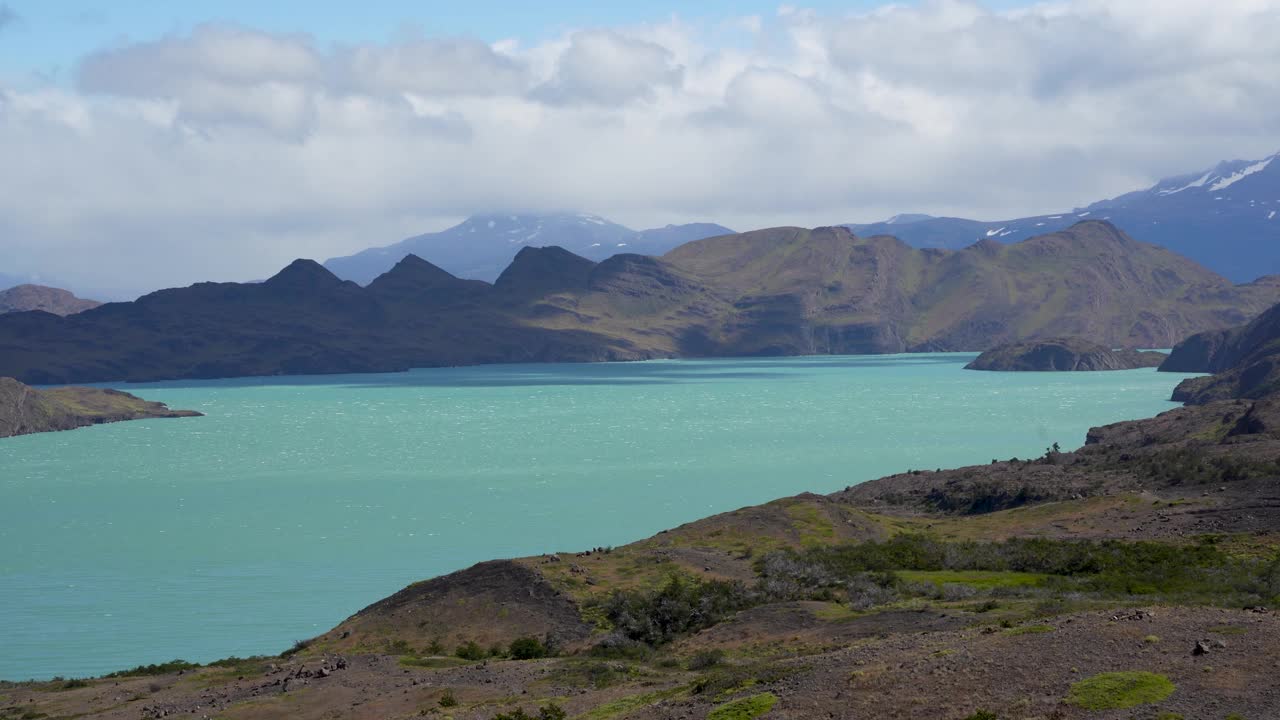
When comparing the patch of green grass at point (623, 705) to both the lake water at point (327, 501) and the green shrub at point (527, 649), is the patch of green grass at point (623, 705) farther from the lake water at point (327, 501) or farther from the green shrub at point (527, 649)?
the lake water at point (327, 501)

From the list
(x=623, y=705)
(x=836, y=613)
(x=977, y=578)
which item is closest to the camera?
(x=623, y=705)

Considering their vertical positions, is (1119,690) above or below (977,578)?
above

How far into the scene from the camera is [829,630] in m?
38.8

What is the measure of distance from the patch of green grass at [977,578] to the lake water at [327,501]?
31.4 meters

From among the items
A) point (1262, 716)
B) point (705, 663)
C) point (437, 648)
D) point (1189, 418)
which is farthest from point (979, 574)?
point (1189, 418)

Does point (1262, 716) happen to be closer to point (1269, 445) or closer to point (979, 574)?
point (979, 574)

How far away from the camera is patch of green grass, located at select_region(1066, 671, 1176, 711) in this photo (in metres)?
23.0

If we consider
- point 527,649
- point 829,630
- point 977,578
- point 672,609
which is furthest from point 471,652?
point 977,578

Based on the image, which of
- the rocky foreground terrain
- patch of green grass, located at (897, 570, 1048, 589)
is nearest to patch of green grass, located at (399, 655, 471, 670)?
the rocky foreground terrain

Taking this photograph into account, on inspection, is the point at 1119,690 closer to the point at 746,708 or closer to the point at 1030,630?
the point at 1030,630

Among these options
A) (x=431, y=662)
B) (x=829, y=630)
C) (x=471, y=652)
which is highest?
(x=829, y=630)

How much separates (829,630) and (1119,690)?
51.8ft

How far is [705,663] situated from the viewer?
1409 inches

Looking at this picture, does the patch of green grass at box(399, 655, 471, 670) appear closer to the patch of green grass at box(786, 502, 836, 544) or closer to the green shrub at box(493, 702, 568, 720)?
the green shrub at box(493, 702, 568, 720)
